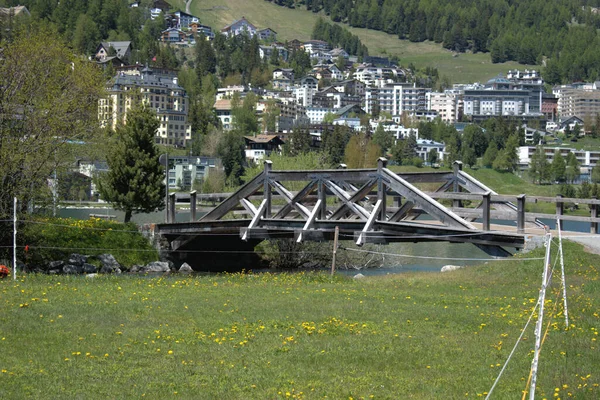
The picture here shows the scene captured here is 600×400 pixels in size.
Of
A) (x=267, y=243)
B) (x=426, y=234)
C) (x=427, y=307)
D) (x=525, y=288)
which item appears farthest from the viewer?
(x=267, y=243)

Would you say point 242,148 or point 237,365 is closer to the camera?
point 237,365

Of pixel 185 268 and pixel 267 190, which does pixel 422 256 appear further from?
pixel 267 190

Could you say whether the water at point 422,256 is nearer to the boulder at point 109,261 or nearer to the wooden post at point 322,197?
the wooden post at point 322,197

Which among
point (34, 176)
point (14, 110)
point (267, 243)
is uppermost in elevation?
point (14, 110)

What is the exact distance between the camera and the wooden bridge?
2577 centimetres

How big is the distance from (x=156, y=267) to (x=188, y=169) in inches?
4892

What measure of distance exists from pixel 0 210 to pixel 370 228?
11.4 m

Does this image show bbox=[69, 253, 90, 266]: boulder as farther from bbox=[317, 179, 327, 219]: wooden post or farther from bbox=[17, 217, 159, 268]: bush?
bbox=[317, 179, 327, 219]: wooden post

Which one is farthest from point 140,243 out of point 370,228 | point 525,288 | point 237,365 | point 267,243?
point 237,365

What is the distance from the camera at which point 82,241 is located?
36.4 meters

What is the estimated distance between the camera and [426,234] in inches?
1035

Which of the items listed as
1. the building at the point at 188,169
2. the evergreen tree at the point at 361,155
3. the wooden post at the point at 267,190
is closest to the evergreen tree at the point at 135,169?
the wooden post at the point at 267,190

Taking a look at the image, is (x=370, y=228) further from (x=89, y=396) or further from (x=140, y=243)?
(x=89, y=396)

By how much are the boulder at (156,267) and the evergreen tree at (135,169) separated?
8356 millimetres
